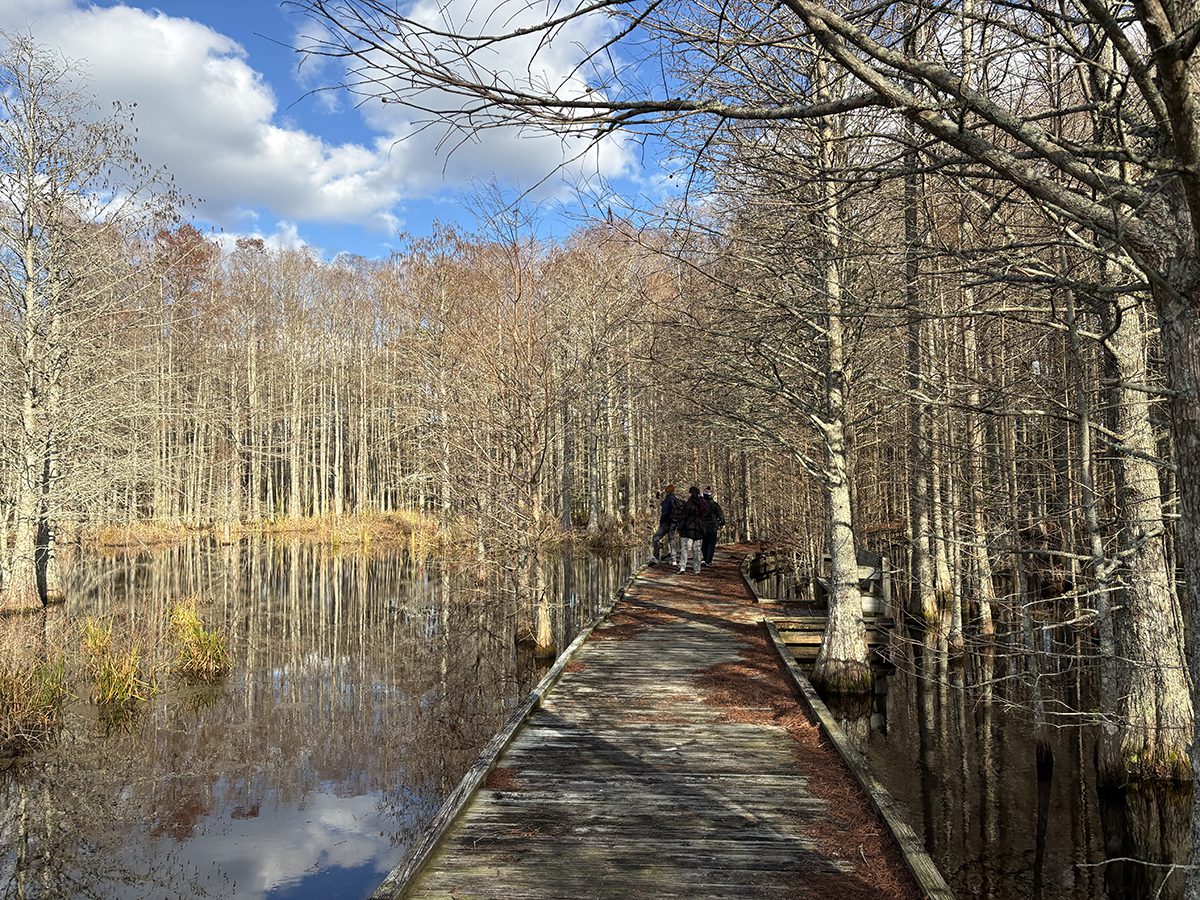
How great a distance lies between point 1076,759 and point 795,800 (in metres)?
5.49

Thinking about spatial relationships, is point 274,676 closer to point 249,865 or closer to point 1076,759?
point 249,865

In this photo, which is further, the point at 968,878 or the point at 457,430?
the point at 457,430

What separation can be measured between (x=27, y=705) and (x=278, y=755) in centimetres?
311

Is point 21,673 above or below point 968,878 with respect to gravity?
above

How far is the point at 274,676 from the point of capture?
12.6 metres

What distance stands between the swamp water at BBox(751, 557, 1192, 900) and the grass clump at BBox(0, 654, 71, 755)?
32.1ft

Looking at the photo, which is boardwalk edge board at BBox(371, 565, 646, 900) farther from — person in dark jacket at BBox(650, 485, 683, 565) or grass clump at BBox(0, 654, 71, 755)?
person in dark jacket at BBox(650, 485, 683, 565)

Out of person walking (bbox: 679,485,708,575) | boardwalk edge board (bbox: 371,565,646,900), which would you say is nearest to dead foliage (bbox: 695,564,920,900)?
boardwalk edge board (bbox: 371,565,646,900)

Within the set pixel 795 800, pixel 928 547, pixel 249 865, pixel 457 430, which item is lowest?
pixel 249 865

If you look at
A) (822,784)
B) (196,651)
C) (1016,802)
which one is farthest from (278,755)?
(1016,802)

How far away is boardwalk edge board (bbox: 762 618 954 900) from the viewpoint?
4137 mm

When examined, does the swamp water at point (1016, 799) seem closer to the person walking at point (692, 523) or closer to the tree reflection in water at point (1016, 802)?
the tree reflection in water at point (1016, 802)

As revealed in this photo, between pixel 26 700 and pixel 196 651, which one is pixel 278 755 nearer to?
pixel 26 700

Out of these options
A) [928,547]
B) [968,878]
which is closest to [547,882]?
[968,878]
